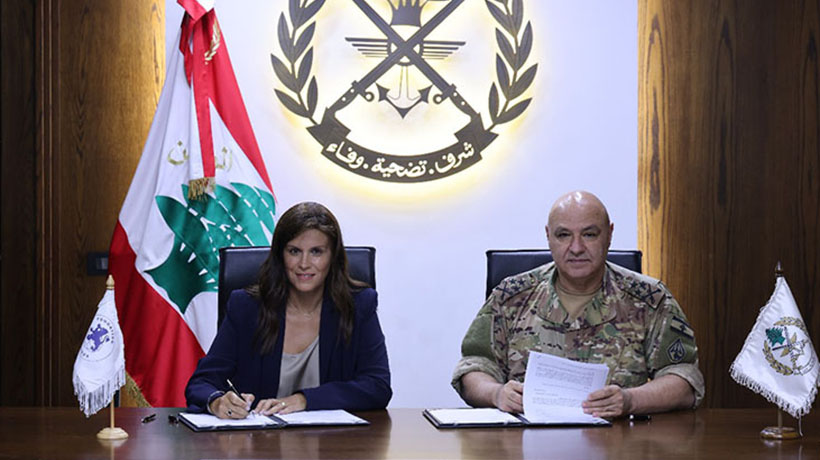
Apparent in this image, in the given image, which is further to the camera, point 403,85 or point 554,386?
point 403,85

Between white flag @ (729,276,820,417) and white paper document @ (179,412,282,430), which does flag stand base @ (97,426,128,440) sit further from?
white flag @ (729,276,820,417)

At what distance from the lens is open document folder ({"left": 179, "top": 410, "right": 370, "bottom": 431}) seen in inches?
85.4

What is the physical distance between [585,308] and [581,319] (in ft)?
0.14

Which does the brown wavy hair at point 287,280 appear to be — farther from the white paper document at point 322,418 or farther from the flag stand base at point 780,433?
the flag stand base at point 780,433

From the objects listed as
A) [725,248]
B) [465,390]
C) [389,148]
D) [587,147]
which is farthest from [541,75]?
[465,390]

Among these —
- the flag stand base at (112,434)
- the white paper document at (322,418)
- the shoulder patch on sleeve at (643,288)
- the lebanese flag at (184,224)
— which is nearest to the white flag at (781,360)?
the shoulder patch on sleeve at (643,288)

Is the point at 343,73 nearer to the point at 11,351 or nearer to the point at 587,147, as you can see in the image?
the point at 587,147

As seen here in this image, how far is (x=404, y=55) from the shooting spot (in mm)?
3982

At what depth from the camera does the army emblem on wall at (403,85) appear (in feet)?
13.1

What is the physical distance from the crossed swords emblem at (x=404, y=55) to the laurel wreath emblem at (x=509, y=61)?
12 centimetres

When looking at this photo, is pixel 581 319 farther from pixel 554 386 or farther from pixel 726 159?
pixel 726 159

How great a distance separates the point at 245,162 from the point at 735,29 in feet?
6.96

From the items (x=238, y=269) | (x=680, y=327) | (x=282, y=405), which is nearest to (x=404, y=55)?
(x=238, y=269)

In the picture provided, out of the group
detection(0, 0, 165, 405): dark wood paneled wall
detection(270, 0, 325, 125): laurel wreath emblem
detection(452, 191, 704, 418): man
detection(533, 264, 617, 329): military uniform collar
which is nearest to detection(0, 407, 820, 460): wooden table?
detection(452, 191, 704, 418): man
